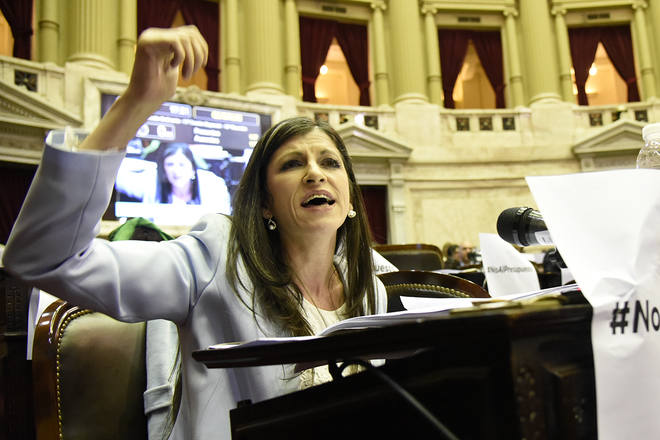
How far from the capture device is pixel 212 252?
3.63ft

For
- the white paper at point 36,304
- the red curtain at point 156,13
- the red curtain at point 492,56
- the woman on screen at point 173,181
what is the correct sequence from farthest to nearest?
the red curtain at point 492,56, the red curtain at point 156,13, the woman on screen at point 173,181, the white paper at point 36,304

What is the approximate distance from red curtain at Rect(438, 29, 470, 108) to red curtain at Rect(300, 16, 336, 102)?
2346mm

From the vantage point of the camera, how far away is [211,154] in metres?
7.98

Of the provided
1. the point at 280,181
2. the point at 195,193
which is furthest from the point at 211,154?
the point at 280,181

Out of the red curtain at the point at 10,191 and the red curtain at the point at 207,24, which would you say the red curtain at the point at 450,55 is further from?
the red curtain at the point at 10,191

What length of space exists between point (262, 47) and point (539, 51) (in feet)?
18.2

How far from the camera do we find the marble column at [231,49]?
31.8 ft

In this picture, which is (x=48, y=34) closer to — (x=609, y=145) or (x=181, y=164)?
(x=181, y=164)

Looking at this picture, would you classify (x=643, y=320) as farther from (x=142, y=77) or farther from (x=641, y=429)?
(x=142, y=77)

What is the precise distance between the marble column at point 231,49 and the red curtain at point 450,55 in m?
4.25

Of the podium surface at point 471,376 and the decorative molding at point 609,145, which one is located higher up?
the decorative molding at point 609,145

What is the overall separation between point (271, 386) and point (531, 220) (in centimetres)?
52

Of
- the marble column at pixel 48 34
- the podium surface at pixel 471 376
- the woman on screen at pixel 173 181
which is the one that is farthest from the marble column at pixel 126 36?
the podium surface at pixel 471 376

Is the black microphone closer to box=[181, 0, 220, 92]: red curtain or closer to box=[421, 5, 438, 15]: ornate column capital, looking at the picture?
box=[181, 0, 220, 92]: red curtain
